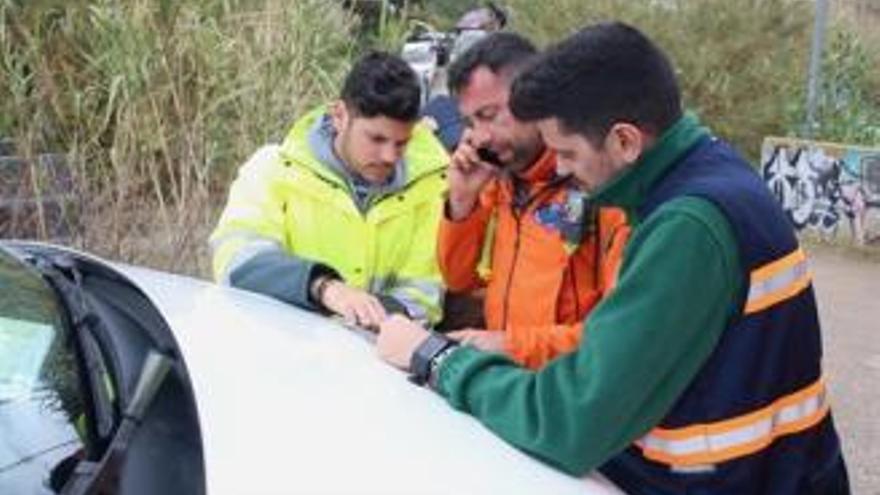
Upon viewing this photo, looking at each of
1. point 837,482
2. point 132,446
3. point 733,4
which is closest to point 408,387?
point 132,446

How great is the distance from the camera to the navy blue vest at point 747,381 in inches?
86.2

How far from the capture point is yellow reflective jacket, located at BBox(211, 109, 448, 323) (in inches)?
119

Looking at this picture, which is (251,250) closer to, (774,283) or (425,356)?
(425,356)

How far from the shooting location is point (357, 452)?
77.7 inches

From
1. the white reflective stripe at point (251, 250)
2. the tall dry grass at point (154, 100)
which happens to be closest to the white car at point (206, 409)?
the white reflective stripe at point (251, 250)

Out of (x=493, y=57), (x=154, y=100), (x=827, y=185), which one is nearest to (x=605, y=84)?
(x=493, y=57)

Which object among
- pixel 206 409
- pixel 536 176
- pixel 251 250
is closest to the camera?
pixel 206 409

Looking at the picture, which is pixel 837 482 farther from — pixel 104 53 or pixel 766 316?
pixel 104 53

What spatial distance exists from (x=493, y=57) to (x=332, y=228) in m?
0.53

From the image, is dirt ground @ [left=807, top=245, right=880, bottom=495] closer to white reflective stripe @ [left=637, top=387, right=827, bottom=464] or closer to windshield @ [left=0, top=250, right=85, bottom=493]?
white reflective stripe @ [left=637, top=387, right=827, bottom=464]

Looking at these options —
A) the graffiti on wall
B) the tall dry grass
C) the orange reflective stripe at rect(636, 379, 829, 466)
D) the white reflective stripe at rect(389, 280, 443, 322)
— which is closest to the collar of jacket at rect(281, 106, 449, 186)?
the white reflective stripe at rect(389, 280, 443, 322)

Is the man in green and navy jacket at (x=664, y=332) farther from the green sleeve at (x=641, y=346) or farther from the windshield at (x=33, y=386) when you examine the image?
the windshield at (x=33, y=386)

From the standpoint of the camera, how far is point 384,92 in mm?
3104

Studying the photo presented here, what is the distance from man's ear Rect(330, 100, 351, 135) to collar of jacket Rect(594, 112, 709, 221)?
963 mm
